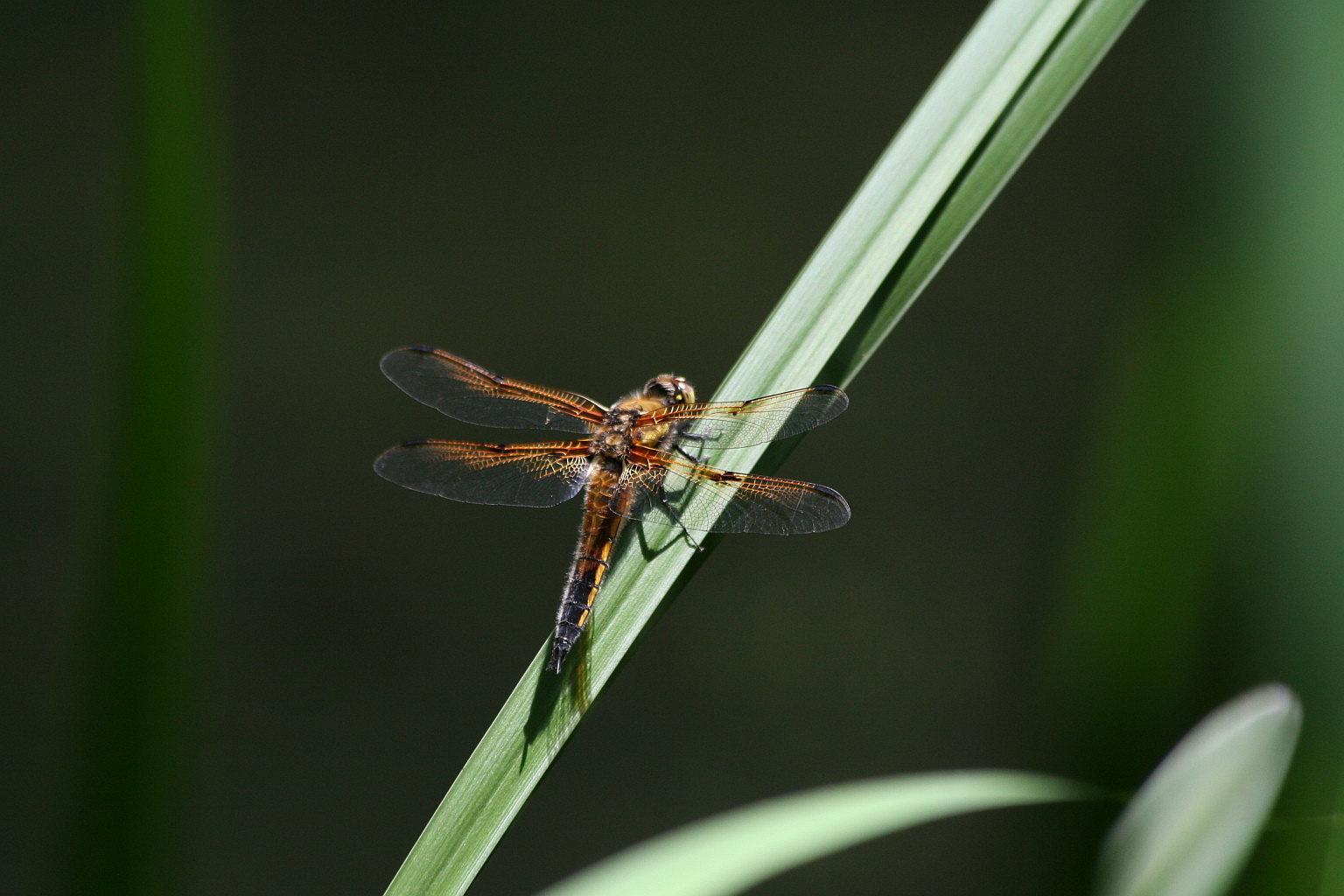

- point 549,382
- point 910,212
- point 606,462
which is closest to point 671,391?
point 606,462

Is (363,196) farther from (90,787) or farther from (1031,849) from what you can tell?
(1031,849)

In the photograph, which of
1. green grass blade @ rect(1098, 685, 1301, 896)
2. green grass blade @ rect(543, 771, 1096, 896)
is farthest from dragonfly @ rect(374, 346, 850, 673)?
green grass blade @ rect(1098, 685, 1301, 896)

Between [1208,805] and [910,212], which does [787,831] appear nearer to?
[1208,805]

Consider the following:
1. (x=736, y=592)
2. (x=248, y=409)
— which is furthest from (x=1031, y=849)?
(x=248, y=409)

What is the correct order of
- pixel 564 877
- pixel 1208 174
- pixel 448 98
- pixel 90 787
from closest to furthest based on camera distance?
pixel 90 787 < pixel 1208 174 < pixel 448 98 < pixel 564 877

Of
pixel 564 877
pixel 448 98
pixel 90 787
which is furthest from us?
pixel 564 877

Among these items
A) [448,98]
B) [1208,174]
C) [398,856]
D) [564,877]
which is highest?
[1208,174]
